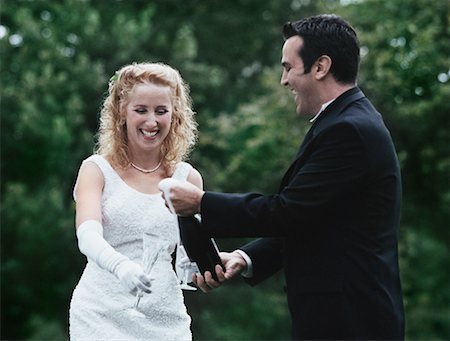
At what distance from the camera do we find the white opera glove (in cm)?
424

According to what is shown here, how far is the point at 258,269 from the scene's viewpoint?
505 centimetres

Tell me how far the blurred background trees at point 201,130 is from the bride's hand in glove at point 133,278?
12410mm

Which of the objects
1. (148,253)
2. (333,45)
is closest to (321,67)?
(333,45)

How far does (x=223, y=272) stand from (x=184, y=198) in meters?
0.59

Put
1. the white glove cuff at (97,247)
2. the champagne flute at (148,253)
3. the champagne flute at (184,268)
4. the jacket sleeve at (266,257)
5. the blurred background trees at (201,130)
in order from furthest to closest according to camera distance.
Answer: the blurred background trees at (201,130) → the jacket sleeve at (266,257) → the champagne flute at (184,268) → the champagne flute at (148,253) → the white glove cuff at (97,247)

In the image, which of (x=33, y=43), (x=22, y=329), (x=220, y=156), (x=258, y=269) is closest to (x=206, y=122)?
(x=220, y=156)

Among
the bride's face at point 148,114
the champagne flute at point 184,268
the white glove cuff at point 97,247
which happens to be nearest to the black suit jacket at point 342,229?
the champagne flute at point 184,268

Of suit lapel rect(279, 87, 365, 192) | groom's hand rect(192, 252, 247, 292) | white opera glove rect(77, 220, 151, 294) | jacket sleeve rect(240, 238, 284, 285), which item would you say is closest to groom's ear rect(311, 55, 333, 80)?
suit lapel rect(279, 87, 365, 192)

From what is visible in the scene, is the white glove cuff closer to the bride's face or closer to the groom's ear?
the bride's face

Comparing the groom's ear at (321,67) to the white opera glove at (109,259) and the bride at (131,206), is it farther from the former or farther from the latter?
the white opera glove at (109,259)

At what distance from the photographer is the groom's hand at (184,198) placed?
4445 mm

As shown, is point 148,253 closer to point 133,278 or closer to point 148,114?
point 133,278

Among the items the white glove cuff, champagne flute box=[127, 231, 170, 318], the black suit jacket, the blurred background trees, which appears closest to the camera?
the black suit jacket

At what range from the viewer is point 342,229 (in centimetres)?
421
